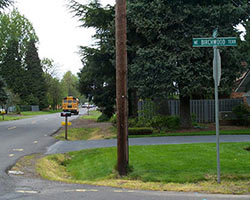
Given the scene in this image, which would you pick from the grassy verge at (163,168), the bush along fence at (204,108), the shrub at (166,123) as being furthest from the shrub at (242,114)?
the grassy verge at (163,168)

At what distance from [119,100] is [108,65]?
46.2 feet

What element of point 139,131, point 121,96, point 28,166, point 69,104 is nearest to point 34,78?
point 69,104

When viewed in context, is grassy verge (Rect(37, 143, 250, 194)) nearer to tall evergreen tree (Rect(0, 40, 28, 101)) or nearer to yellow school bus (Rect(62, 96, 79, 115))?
yellow school bus (Rect(62, 96, 79, 115))

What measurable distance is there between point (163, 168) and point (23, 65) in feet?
229

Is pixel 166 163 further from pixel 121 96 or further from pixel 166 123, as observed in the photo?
pixel 166 123

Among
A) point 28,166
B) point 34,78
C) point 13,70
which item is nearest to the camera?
point 28,166

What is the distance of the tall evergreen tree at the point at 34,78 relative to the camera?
231 feet

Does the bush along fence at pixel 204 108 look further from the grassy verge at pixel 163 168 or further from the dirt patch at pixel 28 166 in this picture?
the dirt patch at pixel 28 166

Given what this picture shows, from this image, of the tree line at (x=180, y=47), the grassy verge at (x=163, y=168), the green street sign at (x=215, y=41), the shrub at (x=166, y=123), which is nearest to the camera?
the grassy verge at (x=163, y=168)

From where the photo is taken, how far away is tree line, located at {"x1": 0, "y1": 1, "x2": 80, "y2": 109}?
6738 centimetres

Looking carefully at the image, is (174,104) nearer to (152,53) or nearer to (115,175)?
(152,53)

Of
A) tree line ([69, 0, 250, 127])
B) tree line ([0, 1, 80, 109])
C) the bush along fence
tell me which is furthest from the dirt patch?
tree line ([0, 1, 80, 109])

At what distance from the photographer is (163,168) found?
321 inches

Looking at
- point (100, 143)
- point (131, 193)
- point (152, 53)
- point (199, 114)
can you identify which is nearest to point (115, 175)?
point (131, 193)
